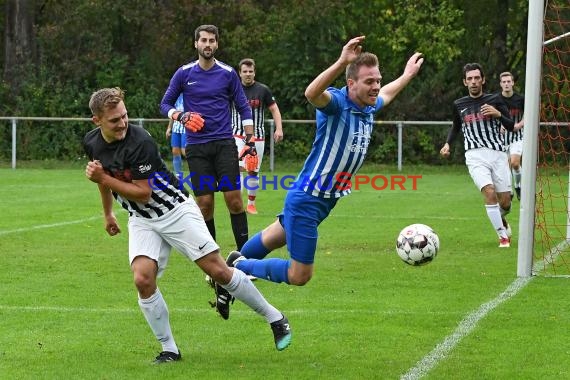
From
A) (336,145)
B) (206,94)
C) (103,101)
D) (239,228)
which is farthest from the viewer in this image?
(206,94)

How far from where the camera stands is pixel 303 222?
766cm

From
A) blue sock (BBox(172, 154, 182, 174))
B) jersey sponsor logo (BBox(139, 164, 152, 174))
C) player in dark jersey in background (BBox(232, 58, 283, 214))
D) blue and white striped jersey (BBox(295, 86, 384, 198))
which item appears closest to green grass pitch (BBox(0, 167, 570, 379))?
blue and white striped jersey (BBox(295, 86, 384, 198))

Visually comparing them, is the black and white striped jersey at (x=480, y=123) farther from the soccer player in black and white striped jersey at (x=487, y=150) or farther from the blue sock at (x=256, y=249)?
the blue sock at (x=256, y=249)

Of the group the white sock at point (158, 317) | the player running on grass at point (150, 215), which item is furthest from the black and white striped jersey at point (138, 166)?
the white sock at point (158, 317)

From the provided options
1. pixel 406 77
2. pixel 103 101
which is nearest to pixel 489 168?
pixel 406 77

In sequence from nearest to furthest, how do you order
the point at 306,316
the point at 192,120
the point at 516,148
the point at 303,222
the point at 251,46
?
the point at 303,222 < the point at 306,316 < the point at 192,120 < the point at 516,148 < the point at 251,46

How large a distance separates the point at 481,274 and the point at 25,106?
77.0ft

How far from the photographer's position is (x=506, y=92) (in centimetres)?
1711

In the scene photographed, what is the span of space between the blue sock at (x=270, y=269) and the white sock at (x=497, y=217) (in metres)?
5.66

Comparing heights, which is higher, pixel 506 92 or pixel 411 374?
pixel 506 92

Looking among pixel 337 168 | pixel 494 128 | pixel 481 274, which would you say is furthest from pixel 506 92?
pixel 337 168

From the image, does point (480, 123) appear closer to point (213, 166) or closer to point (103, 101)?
point (213, 166)

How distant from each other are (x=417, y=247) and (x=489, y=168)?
16.2 ft

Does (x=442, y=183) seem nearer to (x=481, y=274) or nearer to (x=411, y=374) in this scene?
(x=481, y=274)
